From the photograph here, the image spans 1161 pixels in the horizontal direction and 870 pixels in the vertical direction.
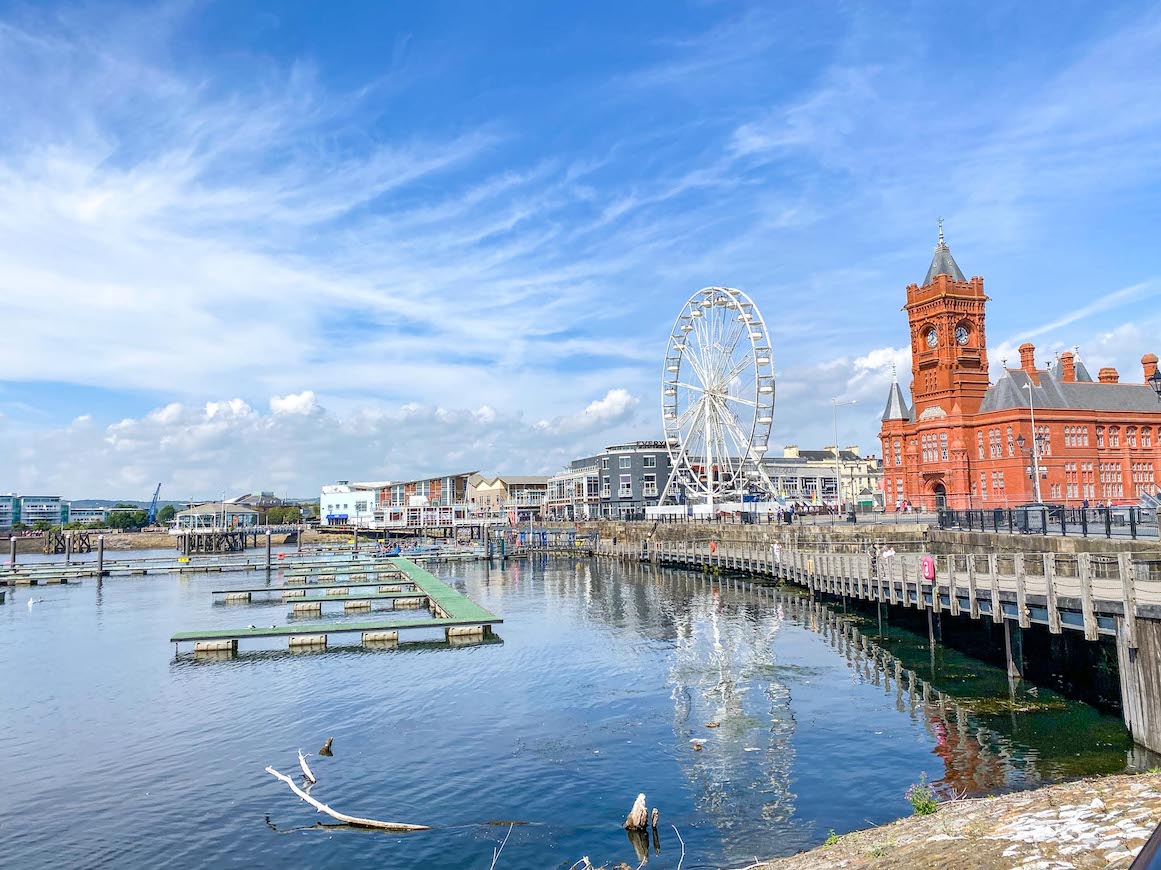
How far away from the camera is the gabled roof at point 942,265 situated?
79875 millimetres

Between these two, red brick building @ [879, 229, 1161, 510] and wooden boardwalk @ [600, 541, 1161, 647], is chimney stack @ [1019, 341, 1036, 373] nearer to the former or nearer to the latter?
red brick building @ [879, 229, 1161, 510]

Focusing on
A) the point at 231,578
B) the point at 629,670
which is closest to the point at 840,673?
the point at 629,670

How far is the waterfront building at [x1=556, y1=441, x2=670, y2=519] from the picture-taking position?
135750 mm

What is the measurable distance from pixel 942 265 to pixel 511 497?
400 feet

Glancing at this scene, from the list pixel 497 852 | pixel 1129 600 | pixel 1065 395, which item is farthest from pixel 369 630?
pixel 1065 395

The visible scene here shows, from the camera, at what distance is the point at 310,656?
35.6 meters

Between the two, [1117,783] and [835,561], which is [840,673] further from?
[1117,783]

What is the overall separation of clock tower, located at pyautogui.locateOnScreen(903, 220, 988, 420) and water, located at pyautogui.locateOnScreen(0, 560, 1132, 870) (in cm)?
4694

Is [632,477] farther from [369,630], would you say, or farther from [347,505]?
[369,630]

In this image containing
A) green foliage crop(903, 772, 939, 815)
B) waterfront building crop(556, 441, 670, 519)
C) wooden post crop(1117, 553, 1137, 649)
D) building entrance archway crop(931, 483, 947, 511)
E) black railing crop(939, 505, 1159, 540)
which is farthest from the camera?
waterfront building crop(556, 441, 670, 519)

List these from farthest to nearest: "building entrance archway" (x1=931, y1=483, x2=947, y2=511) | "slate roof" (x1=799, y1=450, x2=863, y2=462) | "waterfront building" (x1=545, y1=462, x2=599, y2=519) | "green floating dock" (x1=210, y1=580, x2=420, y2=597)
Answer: "slate roof" (x1=799, y1=450, x2=863, y2=462) < "waterfront building" (x1=545, y1=462, x2=599, y2=519) < "building entrance archway" (x1=931, y1=483, x2=947, y2=511) < "green floating dock" (x1=210, y1=580, x2=420, y2=597)

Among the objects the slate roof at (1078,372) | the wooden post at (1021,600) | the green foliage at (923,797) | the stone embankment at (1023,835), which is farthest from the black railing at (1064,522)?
the slate roof at (1078,372)

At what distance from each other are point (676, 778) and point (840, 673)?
42.2 feet

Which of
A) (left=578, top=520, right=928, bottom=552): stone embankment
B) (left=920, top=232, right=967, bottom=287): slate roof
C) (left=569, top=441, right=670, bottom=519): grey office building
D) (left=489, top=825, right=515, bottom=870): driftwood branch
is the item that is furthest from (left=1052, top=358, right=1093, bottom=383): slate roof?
(left=489, top=825, right=515, bottom=870): driftwood branch
